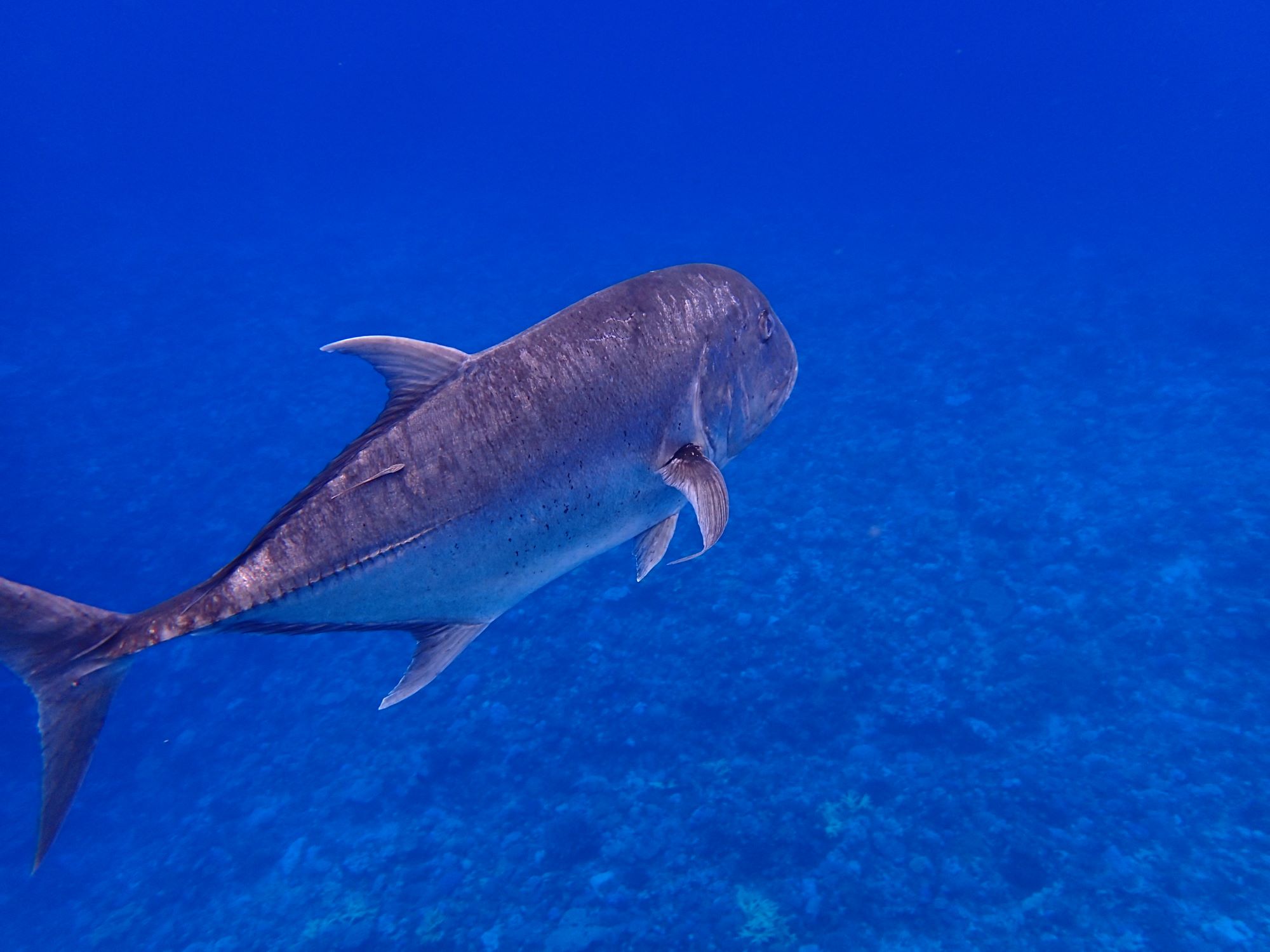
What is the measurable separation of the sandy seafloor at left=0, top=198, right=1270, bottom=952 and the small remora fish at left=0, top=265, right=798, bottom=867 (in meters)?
5.99

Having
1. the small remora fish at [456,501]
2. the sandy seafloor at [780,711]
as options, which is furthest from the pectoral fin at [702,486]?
the sandy seafloor at [780,711]

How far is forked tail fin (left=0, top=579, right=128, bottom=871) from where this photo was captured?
9.07 ft

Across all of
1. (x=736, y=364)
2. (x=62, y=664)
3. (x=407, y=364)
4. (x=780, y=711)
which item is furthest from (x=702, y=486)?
(x=780, y=711)

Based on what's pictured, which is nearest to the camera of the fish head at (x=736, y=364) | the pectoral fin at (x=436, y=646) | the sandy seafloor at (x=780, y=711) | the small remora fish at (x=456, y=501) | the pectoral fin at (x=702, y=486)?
the small remora fish at (x=456, y=501)

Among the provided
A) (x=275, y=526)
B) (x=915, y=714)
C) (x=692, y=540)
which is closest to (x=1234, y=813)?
(x=915, y=714)

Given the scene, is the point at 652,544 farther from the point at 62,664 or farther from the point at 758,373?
the point at 62,664

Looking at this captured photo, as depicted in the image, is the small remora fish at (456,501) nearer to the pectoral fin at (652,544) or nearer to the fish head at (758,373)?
the pectoral fin at (652,544)

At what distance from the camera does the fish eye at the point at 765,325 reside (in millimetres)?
3553

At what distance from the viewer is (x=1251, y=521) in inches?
467

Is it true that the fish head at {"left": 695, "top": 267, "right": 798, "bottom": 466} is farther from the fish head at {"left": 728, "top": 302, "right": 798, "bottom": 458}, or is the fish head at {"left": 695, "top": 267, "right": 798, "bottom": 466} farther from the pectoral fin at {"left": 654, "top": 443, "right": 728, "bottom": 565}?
the pectoral fin at {"left": 654, "top": 443, "right": 728, "bottom": 565}

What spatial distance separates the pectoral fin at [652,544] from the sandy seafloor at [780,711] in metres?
5.56

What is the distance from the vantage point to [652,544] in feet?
11.6

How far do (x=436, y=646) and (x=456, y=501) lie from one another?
0.73m

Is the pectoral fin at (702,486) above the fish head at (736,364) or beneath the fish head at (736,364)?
beneath
